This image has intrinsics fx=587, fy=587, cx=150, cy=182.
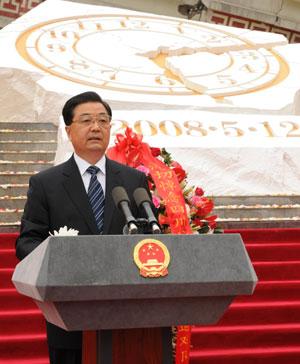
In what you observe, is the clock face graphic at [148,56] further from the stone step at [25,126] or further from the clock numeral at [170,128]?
the clock numeral at [170,128]

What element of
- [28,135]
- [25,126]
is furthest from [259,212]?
[25,126]

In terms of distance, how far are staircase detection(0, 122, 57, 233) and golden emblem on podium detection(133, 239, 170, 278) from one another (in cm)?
294

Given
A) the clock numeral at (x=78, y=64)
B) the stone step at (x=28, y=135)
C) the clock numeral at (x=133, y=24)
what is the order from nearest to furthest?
the stone step at (x=28, y=135), the clock numeral at (x=78, y=64), the clock numeral at (x=133, y=24)

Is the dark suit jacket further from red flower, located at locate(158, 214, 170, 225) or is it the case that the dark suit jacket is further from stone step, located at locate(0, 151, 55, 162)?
stone step, located at locate(0, 151, 55, 162)

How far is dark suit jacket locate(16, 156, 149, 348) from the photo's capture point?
178 centimetres

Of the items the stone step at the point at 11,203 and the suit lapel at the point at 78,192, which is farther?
the stone step at the point at 11,203

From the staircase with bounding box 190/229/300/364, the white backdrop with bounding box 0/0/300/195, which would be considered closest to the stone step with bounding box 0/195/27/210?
the white backdrop with bounding box 0/0/300/195

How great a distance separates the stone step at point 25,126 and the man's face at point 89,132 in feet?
13.9

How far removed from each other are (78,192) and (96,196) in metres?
0.06

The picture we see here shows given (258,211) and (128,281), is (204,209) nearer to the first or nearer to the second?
(128,281)

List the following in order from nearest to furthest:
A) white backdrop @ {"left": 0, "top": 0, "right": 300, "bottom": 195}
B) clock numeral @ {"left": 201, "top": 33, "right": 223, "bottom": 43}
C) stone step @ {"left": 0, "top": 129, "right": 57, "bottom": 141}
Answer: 1. white backdrop @ {"left": 0, "top": 0, "right": 300, "bottom": 195}
2. stone step @ {"left": 0, "top": 129, "right": 57, "bottom": 141}
3. clock numeral @ {"left": 201, "top": 33, "right": 223, "bottom": 43}

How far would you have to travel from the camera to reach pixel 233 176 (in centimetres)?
503

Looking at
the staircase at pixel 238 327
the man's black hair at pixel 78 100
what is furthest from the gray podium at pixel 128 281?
the staircase at pixel 238 327

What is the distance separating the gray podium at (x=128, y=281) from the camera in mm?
1325
